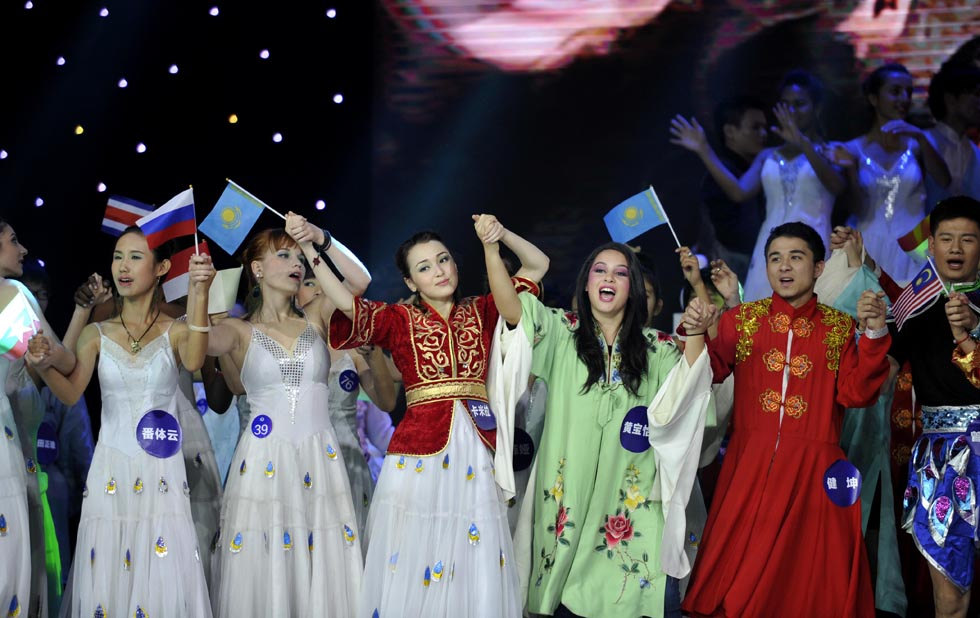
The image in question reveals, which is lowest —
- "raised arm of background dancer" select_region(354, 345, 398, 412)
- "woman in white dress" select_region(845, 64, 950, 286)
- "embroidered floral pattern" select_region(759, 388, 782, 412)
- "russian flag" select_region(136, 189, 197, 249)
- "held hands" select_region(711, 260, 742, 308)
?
"embroidered floral pattern" select_region(759, 388, 782, 412)

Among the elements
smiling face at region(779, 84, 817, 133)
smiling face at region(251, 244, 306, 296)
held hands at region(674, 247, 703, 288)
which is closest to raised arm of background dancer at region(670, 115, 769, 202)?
smiling face at region(779, 84, 817, 133)

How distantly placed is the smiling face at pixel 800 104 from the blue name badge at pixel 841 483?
9.96ft

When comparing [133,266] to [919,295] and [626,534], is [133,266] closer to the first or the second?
[626,534]

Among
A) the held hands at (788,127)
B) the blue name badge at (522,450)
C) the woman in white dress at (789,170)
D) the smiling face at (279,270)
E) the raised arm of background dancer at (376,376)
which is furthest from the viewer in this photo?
the held hands at (788,127)

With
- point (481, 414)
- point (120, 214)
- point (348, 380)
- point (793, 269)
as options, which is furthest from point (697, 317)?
point (120, 214)

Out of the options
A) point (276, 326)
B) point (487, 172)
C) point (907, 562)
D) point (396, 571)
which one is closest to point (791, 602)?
point (907, 562)

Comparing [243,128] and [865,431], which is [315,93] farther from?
[865,431]

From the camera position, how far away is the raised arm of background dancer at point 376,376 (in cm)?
521

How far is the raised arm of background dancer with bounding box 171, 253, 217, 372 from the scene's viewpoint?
4504 millimetres

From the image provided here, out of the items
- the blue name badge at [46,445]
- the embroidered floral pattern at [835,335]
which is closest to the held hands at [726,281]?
the embroidered floral pattern at [835,335]

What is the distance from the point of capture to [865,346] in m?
4.56

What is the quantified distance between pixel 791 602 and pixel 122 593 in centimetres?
242

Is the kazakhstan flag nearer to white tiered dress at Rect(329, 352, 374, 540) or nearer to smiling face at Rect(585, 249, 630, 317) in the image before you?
smiling face at Rect(585, 249, 630, 317)

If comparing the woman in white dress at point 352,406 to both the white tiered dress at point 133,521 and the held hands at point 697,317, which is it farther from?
the held hands at point 697,317
